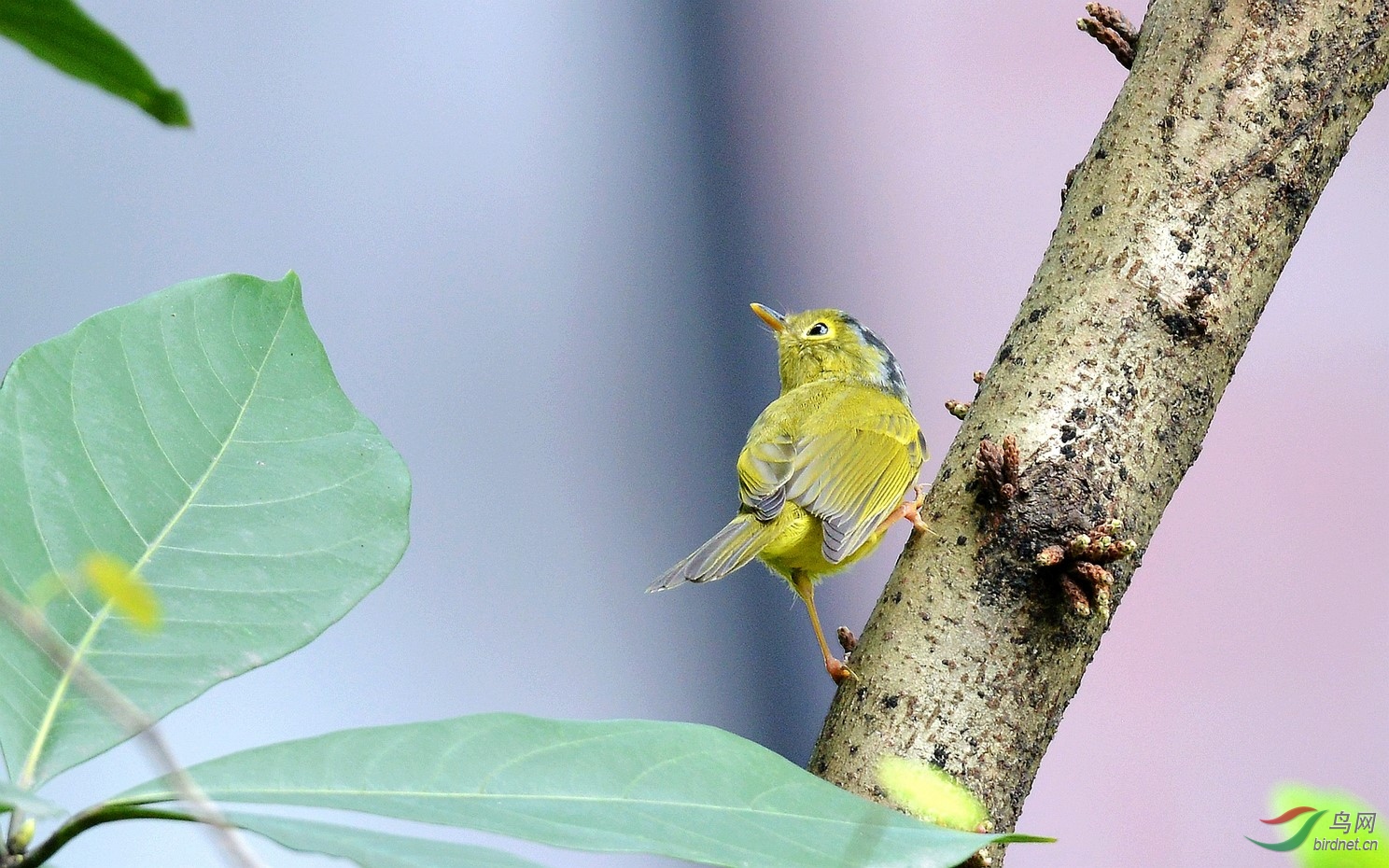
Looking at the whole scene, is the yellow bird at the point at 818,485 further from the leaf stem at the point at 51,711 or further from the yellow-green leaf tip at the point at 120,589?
the yellow-green leaf tip at the point at 120,589

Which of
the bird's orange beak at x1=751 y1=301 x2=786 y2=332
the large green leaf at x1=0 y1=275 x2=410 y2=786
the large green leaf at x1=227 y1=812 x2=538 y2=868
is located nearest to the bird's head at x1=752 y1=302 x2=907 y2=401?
the bird's orange beak at x1=751 y1=301 x2=786 y2=332

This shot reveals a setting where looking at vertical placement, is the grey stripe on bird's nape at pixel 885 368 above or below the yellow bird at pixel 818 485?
above

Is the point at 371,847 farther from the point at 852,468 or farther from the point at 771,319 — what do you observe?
the point at 771,319

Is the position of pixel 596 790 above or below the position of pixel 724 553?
above

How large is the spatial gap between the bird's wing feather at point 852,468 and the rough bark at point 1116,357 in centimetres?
60

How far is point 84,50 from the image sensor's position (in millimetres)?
389

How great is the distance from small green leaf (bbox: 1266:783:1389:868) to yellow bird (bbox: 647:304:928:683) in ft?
3.81

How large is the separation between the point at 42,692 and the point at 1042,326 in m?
1.13

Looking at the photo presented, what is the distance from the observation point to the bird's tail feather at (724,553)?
1.98m

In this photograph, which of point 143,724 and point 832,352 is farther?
point 832,352

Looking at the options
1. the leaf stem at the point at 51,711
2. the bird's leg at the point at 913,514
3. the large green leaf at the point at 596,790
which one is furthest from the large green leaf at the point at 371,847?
the bird's leg at the point at 913,514

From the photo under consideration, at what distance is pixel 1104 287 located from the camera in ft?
4.58

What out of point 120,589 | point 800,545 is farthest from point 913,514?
point 120,589

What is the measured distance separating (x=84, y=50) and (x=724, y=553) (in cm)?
172
